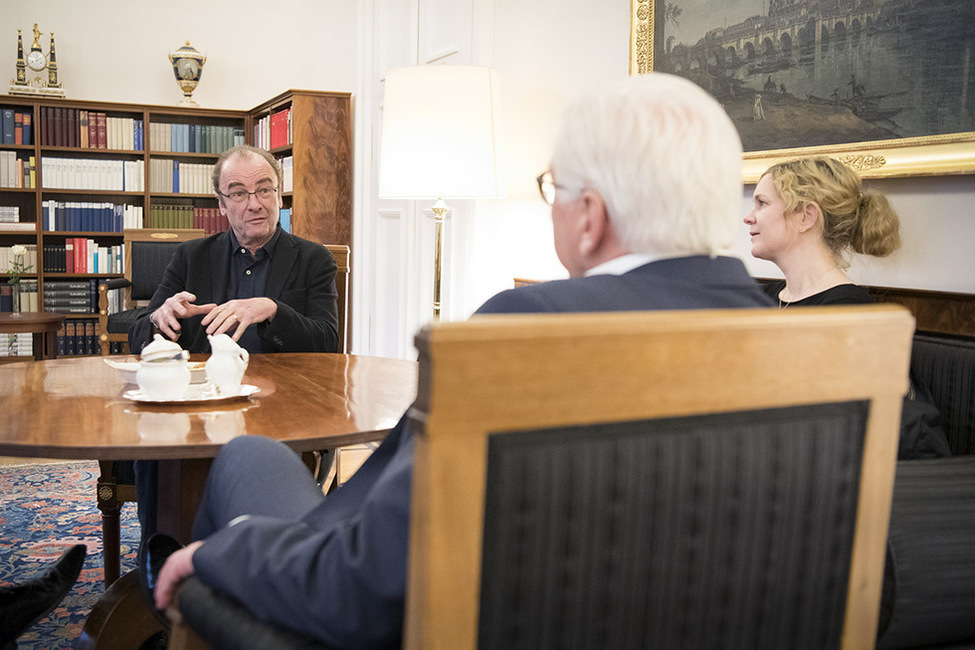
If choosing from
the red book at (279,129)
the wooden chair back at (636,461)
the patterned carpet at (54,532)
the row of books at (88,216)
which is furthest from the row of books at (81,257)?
the wooden chair back at (636,461)

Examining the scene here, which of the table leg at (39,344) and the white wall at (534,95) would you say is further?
the table leg at (39,344)

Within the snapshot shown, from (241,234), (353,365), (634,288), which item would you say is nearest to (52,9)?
(241,234)

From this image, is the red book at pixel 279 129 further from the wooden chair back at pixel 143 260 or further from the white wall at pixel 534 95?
the white wall at pixel 534 95

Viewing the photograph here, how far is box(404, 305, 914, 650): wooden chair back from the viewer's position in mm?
670

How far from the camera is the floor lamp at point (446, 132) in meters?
3.10

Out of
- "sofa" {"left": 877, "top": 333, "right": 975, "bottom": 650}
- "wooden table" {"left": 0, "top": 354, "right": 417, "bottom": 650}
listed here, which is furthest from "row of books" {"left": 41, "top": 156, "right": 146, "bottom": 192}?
"sofa" {"left": 877, "top": 333, "right": 975, "bottom": 650}

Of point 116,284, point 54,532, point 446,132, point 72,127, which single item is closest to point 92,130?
point 72,127

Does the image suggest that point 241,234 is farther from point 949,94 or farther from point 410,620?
point 410,620

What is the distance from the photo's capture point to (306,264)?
2877mm

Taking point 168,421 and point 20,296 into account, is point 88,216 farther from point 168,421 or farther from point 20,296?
point 168,421

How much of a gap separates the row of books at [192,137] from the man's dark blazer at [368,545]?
590cm

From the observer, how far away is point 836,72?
230 cm

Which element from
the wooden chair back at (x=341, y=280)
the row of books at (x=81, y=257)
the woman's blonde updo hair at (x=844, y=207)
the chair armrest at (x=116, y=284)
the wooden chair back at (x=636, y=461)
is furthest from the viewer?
the row of books at (x=81, y=257)

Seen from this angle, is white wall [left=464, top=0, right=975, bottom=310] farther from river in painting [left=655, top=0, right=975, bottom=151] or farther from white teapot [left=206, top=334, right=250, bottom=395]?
white teapot [left=206, top=334, right=250, bottom=395]
